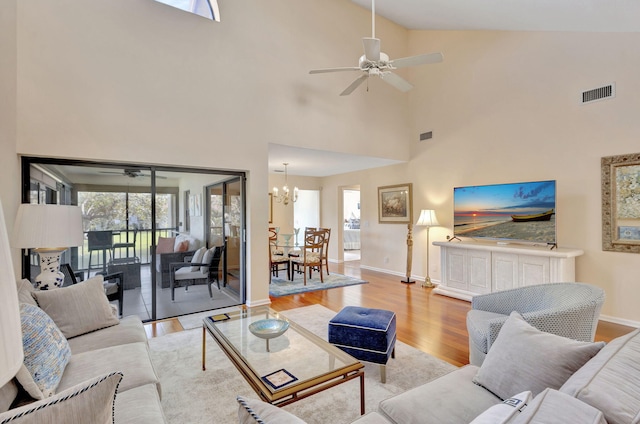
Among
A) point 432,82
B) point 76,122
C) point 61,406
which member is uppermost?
point 432,82

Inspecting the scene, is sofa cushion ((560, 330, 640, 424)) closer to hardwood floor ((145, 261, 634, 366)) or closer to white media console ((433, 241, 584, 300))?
hardwood floor ((145, 261, 634, 366))

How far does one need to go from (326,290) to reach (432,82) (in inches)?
175

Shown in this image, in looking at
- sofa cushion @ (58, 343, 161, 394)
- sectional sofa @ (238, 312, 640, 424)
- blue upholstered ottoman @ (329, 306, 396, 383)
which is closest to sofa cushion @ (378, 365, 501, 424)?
sectional sofa @ (238, 312, 640, 424)

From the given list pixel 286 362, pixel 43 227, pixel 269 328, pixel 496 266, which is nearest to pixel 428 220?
pixel 496 266

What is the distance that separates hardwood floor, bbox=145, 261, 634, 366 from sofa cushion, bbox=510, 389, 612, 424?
2108mm

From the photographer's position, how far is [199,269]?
14.6 ft

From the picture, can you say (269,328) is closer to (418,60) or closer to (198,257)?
(198,257)

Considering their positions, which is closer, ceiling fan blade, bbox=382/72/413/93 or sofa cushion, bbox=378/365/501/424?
sofa cushion, bbox=378/365/501/424

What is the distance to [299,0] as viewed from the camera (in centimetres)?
490

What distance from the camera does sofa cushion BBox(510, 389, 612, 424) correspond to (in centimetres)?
85

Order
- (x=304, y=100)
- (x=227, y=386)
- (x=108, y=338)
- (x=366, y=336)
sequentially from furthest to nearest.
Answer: (x=304, y=100), (x=366, y=336), (x=227, y=386), (x=108, y=338)

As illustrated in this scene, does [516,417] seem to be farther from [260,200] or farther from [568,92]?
[568,92]

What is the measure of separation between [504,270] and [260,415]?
4509mm

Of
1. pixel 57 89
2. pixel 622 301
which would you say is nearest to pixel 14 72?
pixel 57 89
